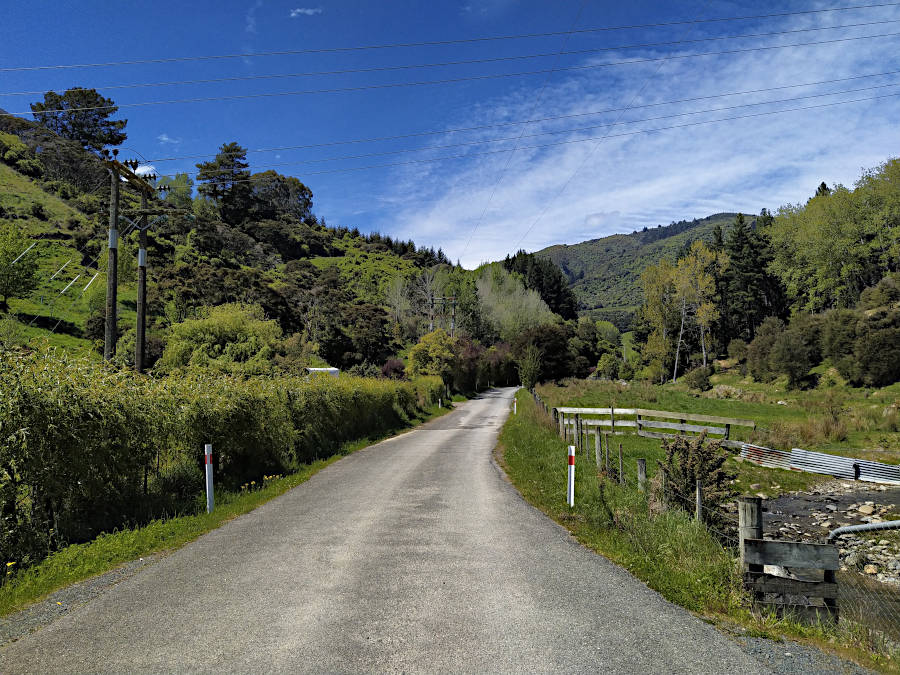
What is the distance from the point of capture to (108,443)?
8180 millimetres

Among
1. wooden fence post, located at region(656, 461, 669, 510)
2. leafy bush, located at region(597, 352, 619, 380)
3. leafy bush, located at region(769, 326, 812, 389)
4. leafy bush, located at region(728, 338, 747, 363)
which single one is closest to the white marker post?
wooden fence post, located at region(656, 461, 669, 510)

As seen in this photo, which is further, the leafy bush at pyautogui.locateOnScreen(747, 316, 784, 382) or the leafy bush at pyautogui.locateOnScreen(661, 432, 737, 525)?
the leafy bush at pyautogui.locateOnScreen(747, 316, 784, 382)

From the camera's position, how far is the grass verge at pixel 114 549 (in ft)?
19.2

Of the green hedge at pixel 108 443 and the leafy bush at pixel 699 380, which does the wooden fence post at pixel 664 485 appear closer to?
the green hedge at pixel 108 443

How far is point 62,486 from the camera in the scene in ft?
23.9

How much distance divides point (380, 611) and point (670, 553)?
4.05 metres

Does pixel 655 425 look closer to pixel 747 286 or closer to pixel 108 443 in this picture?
pixel 108 443

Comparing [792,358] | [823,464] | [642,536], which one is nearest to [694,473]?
[642,536]

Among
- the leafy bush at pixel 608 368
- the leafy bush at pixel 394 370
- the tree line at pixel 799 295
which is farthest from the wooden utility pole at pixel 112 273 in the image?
Result: the leafy bush at pixel 608 368

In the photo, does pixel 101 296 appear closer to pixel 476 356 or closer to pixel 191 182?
pixel 476 356

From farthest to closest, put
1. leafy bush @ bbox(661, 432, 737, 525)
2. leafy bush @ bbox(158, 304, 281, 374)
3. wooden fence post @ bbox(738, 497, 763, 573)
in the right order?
1. leafy bush @ bbox(158, 304, 281, 374)
2. leafy bush @ bbox(661, 432, 737, 525)
3. wooden fence post @ bbox(738, 497, 763, 573)

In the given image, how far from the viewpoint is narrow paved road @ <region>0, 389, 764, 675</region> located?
4.31 m

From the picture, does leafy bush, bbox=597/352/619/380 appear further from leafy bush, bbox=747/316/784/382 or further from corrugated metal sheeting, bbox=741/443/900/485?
corrugated metal sheeting, bbox=741/443/900/485

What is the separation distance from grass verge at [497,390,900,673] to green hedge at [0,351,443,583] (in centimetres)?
698
